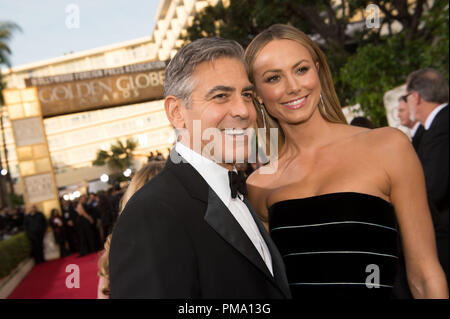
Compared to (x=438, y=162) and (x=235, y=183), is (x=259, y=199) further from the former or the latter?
(x=438, y=162)

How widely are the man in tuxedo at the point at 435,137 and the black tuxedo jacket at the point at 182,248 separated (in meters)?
2.09

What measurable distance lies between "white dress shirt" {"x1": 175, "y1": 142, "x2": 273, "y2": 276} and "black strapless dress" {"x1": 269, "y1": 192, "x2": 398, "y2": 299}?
63 centimetres

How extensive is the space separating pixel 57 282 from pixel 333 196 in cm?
980

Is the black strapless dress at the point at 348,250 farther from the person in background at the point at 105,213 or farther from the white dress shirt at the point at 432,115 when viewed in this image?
the person in background at the point at 105,213

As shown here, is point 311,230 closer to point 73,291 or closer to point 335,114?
point 335,114

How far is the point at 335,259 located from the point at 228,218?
3.29 ft

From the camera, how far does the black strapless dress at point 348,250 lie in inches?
90.3

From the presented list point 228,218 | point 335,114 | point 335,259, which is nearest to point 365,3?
point 335,114

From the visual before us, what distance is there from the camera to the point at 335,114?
277cm

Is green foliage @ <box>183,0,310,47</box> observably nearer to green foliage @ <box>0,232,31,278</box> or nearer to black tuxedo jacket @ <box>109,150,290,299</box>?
green foliage @ <box>0,232,31,278</box>

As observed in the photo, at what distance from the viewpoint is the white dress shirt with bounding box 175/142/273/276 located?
1734mm

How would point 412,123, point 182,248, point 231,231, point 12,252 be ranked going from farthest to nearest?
point 12,252 → point 412,123 → point 231,231 → point 182,248

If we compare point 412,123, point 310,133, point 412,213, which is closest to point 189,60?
point 310,133

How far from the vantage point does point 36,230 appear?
14.4 m
